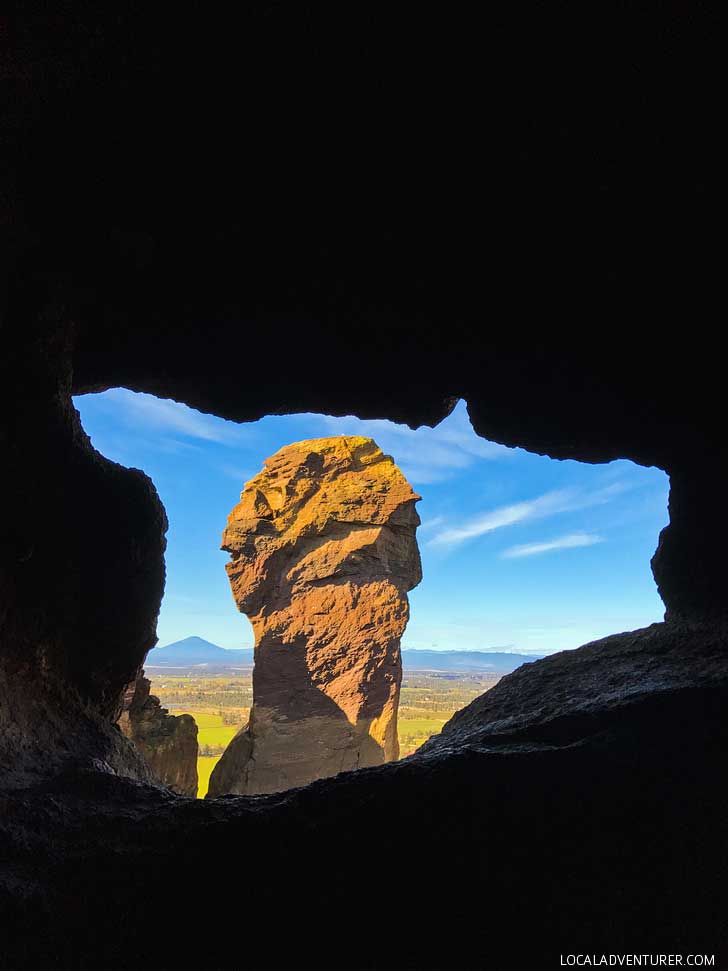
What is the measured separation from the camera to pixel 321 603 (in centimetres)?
1814

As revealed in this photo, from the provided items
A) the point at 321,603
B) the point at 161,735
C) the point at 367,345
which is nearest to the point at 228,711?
the point at 321,603

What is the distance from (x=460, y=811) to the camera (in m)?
1.99

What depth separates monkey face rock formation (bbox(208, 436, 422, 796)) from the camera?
16125 mm

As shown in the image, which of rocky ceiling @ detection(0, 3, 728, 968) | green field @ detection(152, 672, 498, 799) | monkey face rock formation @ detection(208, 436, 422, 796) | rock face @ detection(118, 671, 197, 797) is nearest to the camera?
rocky ceiling @ detection(0, 3, 728, 968)

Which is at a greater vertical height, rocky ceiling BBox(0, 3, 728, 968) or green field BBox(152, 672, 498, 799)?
rocky ceiling BBox(0, 3, 728, 968)

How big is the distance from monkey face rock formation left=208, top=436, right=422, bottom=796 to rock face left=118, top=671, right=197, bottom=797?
167 inches

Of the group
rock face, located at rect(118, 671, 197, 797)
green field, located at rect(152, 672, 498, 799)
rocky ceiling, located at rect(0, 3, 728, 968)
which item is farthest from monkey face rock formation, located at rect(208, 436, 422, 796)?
green field, located at rect(152, 672, 498, 799)

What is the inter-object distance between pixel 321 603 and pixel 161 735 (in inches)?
304

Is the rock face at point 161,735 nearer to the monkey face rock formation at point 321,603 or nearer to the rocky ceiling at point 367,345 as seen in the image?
the monkey face rock formation at point 321,603

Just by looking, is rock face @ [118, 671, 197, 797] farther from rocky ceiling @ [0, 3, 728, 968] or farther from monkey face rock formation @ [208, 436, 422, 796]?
rocky ceiling @ [0, 3, 728, 968]

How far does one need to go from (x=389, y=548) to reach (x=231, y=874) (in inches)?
660

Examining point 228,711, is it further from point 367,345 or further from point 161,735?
point 367,345

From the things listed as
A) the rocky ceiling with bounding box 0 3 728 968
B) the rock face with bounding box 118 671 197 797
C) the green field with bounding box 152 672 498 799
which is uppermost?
the rocky ceiling with bounding box 0 3 728 968

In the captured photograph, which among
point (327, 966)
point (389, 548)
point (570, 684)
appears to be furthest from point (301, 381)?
point (389, 548)
